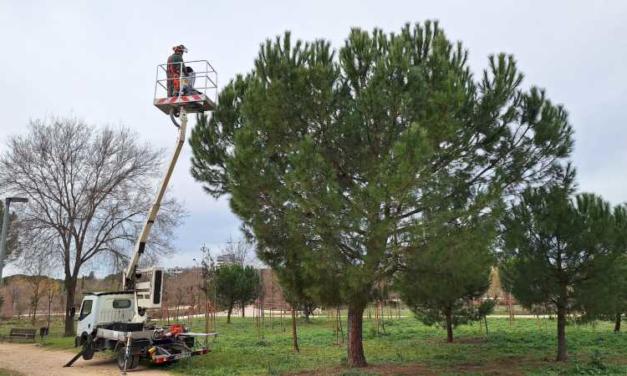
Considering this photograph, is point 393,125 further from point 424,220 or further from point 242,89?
point 242,89

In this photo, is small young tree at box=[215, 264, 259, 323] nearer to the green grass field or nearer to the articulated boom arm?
the green grass field

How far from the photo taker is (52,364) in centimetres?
1436

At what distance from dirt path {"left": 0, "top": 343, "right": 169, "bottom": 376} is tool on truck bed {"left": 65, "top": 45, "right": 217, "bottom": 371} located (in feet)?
1.08

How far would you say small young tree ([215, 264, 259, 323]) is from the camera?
32.7 m

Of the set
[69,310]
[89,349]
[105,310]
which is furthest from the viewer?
[69,310]

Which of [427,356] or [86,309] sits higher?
[86,309]

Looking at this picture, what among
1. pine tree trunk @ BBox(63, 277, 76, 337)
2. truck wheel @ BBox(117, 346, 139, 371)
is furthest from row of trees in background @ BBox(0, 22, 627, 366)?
pine tree trunk @ BBox(63, 277, 76, 337)

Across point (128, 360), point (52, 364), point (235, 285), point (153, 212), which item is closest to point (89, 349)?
point (52, 364)

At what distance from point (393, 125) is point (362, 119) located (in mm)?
628

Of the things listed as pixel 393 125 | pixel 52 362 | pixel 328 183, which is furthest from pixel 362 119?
pixel 52 362

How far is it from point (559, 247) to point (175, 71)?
11.2 m

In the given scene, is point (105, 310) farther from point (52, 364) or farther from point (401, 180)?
point (401, 180)

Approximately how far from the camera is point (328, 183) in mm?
8984

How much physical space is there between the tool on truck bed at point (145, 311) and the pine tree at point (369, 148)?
3464 mm
